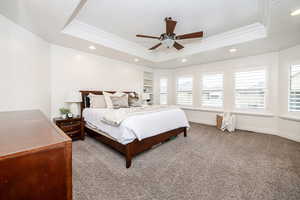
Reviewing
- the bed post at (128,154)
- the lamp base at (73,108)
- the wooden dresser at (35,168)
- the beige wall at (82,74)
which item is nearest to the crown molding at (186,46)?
the beige wall at (82,74)

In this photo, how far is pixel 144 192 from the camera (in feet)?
5.05

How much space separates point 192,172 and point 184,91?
4.19 m

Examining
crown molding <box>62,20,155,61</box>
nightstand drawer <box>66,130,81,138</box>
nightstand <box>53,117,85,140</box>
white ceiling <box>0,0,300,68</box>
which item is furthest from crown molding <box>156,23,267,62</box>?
nightstand drawer <box>66,130,81,138</box>

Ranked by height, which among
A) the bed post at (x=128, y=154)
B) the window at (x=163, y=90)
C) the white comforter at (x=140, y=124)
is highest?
the window at (x=163, y=90)

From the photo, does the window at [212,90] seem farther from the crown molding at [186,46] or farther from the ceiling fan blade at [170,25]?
the ceiling fan blade at [170,25]

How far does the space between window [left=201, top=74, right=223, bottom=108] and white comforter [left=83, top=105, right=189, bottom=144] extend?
7.26 ft

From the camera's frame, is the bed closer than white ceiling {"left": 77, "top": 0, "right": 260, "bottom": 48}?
Yes

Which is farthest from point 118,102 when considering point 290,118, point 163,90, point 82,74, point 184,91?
point 290,118

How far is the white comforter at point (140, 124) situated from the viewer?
6.77ft

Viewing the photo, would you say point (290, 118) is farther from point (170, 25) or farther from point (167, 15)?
point (167, 15)

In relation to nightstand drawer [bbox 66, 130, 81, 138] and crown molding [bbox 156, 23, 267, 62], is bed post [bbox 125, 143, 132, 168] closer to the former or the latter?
nightstand drawer [bbox 66, 130, 81, 138]

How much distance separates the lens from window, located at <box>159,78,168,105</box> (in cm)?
620

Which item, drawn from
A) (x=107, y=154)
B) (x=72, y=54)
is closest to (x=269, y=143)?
(x=107, y=154)

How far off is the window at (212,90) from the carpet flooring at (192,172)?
2.08 m
